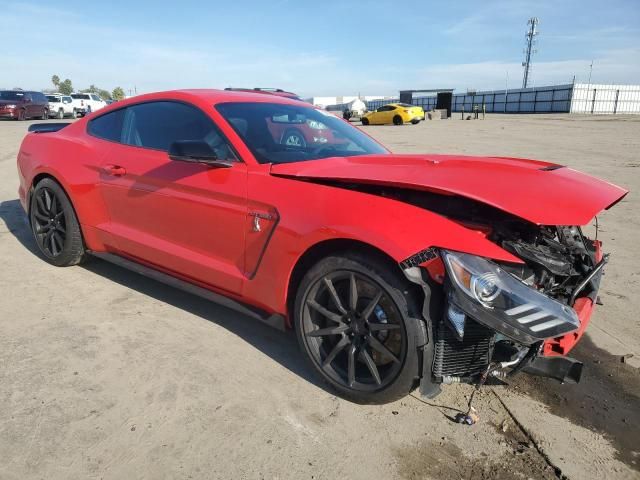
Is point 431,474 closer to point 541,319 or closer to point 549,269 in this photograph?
point 541,319

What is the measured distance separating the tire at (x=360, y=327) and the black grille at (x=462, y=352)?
0.10 meters

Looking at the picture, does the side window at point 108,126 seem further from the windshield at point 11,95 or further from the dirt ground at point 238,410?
the windshield at point 11,95

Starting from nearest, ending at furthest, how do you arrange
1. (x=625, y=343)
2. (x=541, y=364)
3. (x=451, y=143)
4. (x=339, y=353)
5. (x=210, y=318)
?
(x=541, y=364) → (x=339, y=353) → (x=625, y=343) → (x=210, y=318) → (x=451, y=143)

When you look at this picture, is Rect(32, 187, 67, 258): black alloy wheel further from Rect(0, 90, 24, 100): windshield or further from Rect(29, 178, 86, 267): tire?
Rect(0, 90, 24, 100): windshield

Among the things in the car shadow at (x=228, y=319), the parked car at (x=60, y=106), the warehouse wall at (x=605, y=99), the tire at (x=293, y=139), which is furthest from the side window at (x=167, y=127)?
the warehouse wall at (x=605, y=99)

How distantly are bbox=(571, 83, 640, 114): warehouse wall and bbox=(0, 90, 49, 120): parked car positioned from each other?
42684 millimetres

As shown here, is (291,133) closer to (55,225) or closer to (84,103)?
(55,225)

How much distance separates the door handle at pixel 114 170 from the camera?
3592 mm

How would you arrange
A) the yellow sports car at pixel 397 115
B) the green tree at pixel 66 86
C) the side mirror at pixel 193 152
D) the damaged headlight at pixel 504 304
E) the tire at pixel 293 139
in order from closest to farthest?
1. the damaged headlight at pixel 504 304
2. the side mirror at pixel 193 152
3. the tire at pixel 293 139
4. the yellow sports car at pixel 397 115
5. the green tree at pixel 66 86

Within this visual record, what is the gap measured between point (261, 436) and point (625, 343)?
2.49 metres

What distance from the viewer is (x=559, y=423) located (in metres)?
2.49

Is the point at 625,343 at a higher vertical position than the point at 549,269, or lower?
lower

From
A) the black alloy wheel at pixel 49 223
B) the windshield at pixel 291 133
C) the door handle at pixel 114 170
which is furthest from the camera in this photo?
the black alloy wheel at pixel 49 223

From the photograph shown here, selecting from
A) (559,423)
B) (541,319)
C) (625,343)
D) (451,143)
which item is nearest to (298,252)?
(541,319)
